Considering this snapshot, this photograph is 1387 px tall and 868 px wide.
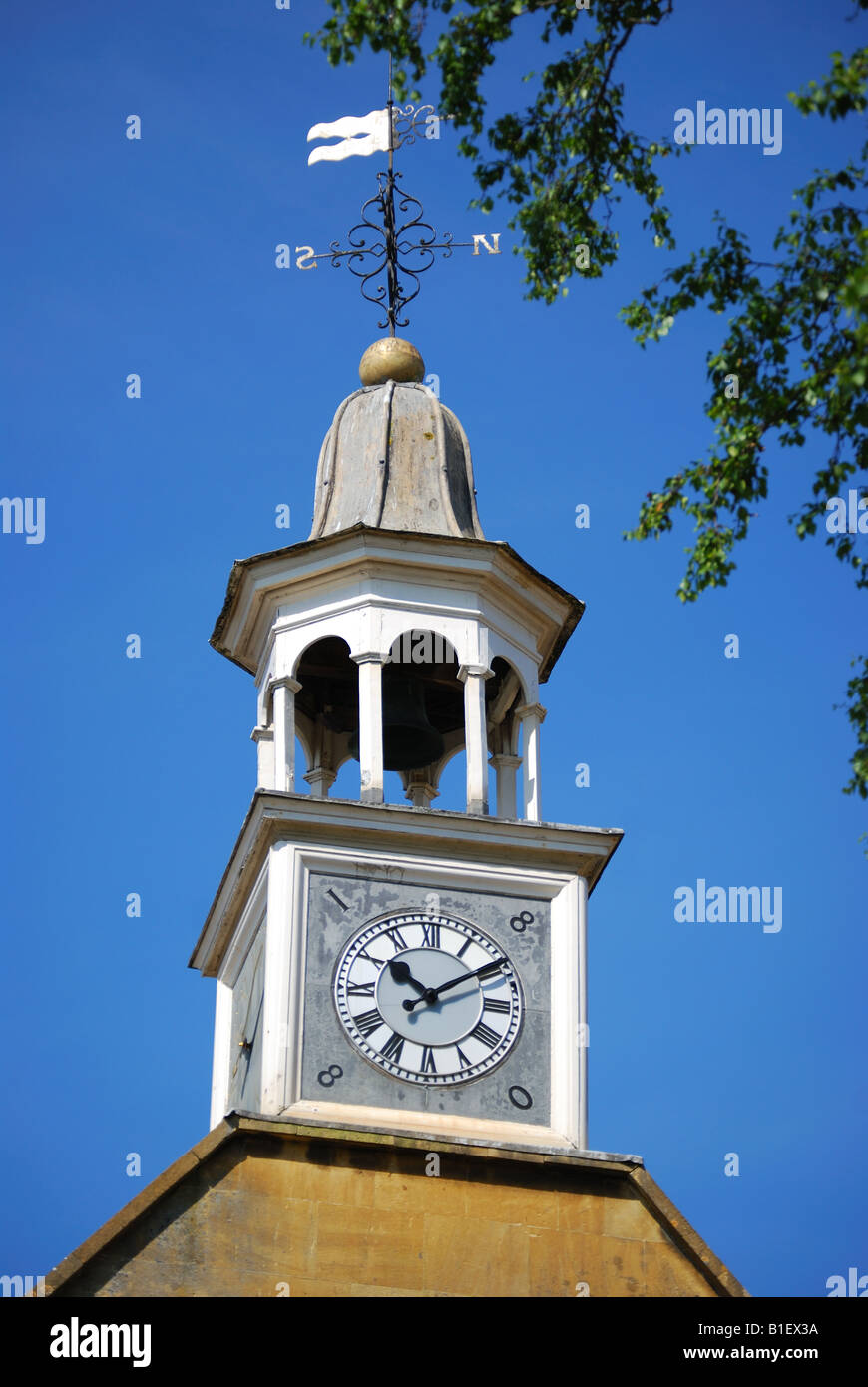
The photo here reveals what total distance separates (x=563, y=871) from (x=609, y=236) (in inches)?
368

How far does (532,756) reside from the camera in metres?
29.2

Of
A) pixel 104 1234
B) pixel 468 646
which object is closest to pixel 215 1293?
pixel 104 1234

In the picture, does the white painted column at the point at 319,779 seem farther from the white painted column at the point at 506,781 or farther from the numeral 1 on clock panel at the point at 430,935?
the numeral 1 on clock panel at the point at 430,935

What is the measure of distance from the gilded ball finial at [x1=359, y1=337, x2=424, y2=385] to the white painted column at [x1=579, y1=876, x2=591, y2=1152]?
752cm

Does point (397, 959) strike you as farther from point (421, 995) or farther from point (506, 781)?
point (506, 781)

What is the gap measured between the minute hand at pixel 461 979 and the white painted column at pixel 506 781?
2633mm

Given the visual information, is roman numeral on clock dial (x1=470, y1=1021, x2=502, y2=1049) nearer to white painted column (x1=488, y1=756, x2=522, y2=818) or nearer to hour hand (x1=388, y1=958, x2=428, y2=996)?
hour hand (x1=388, y1=958, x2=428, y2=996)

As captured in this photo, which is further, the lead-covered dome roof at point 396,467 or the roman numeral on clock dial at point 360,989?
the lead-covered dome roof at point 396,467

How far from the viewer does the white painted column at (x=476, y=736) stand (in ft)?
92.1

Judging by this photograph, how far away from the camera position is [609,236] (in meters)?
20.2

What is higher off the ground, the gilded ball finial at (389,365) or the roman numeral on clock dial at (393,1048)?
the gilded ball finial at (389,365)

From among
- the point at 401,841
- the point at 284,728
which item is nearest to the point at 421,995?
the point at 401,841

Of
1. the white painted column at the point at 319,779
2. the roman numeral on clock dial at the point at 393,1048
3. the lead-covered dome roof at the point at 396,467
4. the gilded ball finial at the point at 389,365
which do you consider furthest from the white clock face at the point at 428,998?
the gilded ball finial at the point at 389,365

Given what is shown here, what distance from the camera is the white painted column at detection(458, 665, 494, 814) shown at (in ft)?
92.1
